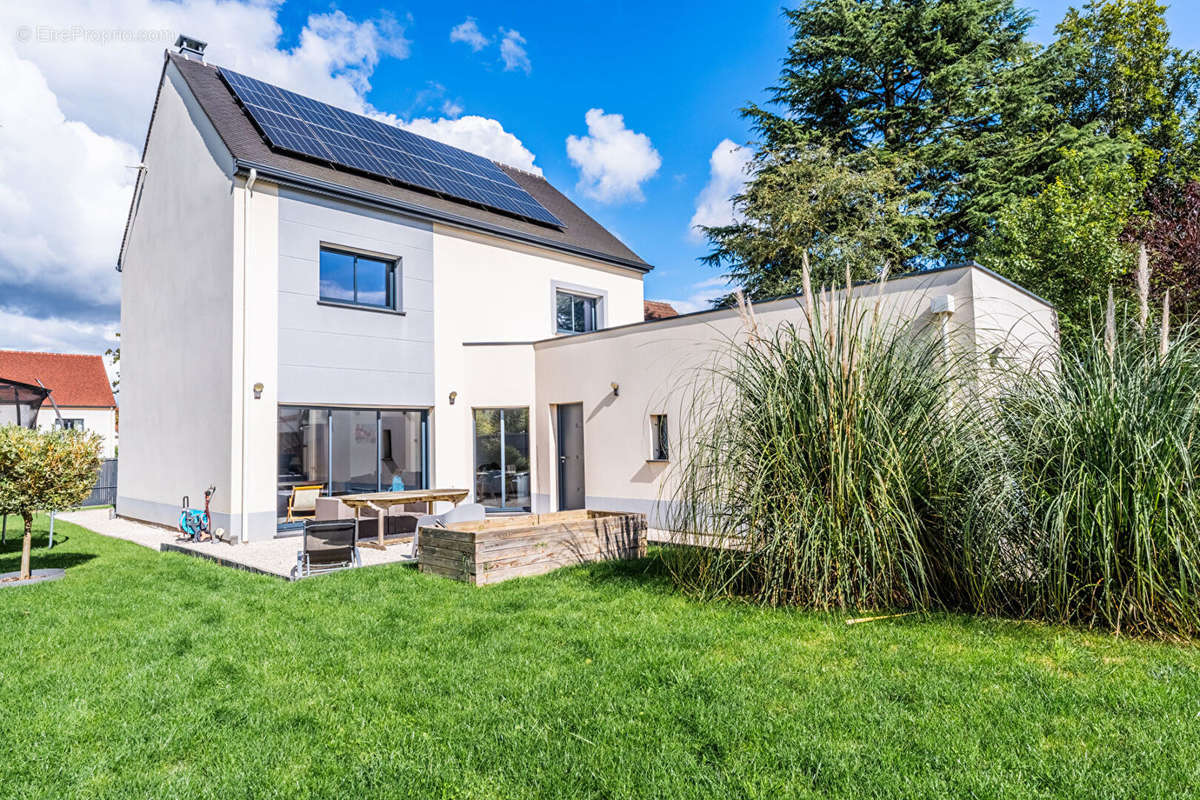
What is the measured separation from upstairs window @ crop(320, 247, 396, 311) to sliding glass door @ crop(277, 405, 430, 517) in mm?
1942

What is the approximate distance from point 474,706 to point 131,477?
14.3 meters

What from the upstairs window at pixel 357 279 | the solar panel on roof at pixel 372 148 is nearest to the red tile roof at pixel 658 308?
the solar panel on roof at pixel 372 148

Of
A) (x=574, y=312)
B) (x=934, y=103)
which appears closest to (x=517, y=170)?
(x=574, y=312)

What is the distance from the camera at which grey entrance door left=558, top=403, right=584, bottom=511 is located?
1273cm

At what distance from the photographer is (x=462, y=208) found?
13484mm

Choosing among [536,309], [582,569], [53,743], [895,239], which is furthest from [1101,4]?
[53,743]

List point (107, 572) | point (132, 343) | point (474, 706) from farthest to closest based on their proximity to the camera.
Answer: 1. point (132, 343)
2. point (107, 572)
3. point (474, 706)

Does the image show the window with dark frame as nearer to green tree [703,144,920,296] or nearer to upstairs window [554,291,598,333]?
upstairs window [554,291,598,333]

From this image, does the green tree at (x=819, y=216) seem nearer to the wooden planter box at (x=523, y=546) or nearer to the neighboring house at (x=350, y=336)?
the neighboring house at (x=350, y=336)

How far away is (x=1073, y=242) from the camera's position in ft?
43.6

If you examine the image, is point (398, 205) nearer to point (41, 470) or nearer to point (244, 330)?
point (244, 330)

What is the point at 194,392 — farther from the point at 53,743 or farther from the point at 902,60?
the point at 902,60

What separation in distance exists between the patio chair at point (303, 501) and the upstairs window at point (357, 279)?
3.15m

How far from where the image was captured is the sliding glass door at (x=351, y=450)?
418 inches
